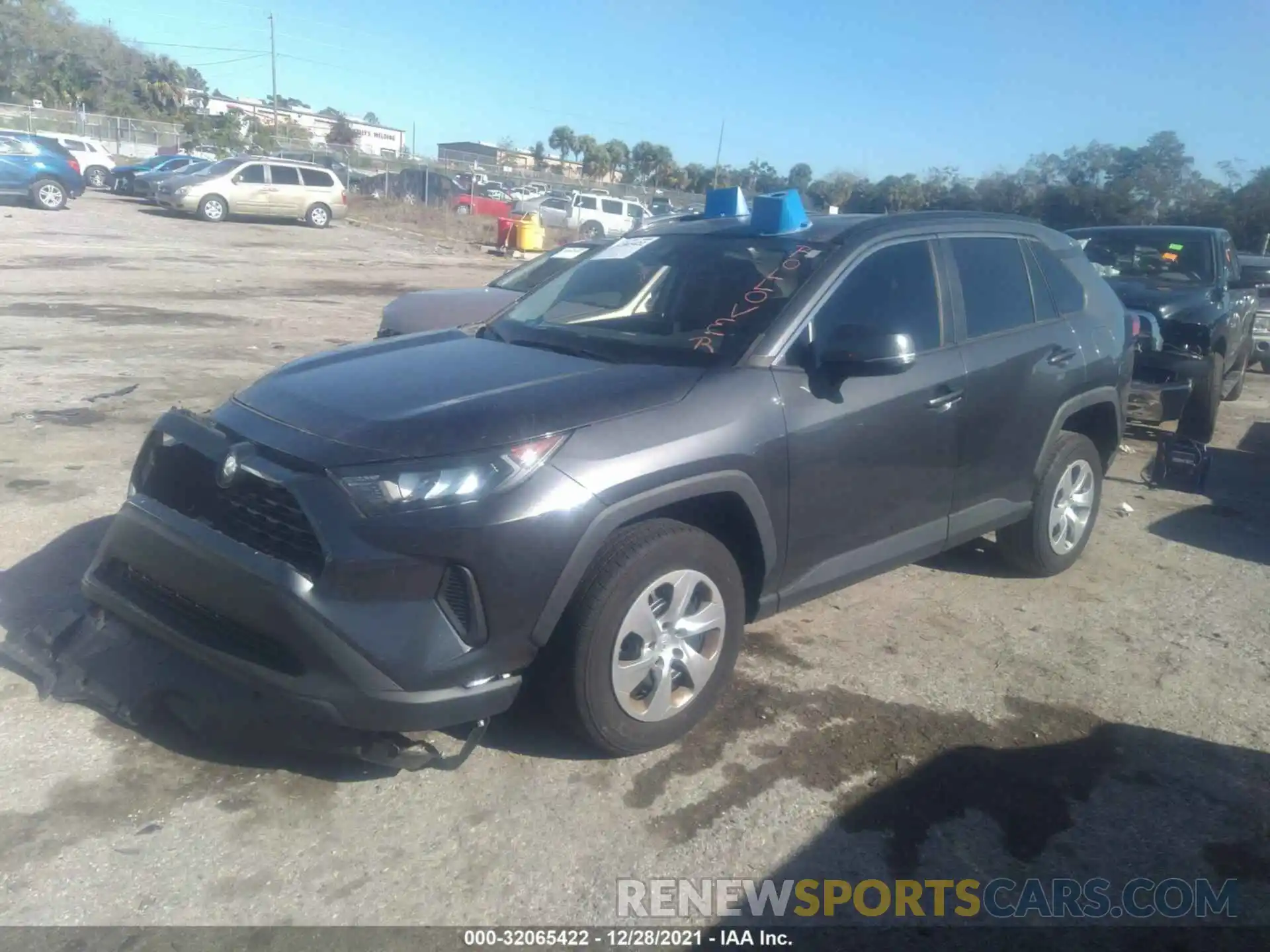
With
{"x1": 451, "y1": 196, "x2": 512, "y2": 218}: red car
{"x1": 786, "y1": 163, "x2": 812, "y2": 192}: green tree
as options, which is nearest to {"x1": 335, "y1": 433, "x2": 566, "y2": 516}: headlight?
{"x1": 786, "y1": 163, "x2": 812, "y2": 192}: green tree

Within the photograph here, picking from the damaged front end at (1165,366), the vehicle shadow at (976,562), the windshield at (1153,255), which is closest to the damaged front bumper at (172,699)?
the vehicle shadow at (976,562)

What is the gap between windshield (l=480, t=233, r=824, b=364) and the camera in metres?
3.91

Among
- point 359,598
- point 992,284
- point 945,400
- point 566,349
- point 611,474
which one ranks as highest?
point 992,284

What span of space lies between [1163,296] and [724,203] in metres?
5.61

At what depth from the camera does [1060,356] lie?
5012 millimetres

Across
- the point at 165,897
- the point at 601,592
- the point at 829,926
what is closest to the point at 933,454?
the point at 601,592

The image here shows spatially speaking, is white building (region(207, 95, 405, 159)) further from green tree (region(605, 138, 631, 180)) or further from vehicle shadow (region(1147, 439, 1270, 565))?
vehicle shadow (region(1147, 439, 1270, 565))

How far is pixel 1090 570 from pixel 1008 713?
1.98m

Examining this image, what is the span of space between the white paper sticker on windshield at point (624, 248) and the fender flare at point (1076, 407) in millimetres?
2165

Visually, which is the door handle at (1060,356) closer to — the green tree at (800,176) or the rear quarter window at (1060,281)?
the rear quarter window at (1060,281)

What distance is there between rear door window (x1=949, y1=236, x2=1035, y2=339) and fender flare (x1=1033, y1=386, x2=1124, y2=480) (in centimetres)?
49

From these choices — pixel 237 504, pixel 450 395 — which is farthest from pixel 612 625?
pixel 237 504

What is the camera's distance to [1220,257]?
9.43m

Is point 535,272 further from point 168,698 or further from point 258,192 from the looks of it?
point 258,192
